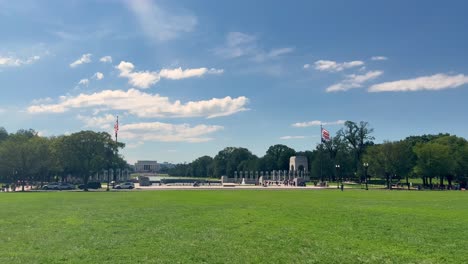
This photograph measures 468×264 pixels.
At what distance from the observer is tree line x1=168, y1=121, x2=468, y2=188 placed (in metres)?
85.9

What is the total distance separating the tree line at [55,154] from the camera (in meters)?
75.9

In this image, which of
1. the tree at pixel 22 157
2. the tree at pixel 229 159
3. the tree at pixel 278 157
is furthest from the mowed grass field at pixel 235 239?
the tree at pixel 229 159

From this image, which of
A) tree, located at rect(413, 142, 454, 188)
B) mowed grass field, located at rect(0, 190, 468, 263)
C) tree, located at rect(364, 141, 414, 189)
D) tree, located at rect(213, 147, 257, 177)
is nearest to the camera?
mowed grass field, located at rect(0, 190, 468, 263)

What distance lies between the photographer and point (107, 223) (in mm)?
21375

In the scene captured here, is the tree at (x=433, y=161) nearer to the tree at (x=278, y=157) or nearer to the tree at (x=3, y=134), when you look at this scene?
the tree at (x=278, y=157)

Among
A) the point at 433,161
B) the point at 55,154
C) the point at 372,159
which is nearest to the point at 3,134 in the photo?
the point at 55,154

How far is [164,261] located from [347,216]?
14.4 metres

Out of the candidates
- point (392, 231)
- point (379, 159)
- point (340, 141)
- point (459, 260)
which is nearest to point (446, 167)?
point (379, 159)

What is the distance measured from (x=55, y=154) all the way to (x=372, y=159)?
63.2 metres

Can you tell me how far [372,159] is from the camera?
91.4 m

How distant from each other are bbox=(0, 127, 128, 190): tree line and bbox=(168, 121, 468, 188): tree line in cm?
4572

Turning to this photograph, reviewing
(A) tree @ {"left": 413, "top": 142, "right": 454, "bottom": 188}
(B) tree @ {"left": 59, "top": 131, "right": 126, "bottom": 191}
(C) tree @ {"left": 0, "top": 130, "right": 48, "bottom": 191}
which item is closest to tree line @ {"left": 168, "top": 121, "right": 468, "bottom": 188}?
(A) tree @ {"left": 413, "top": 142, "right": 454, "bottom": 188}

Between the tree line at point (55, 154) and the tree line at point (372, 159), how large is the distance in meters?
45.7

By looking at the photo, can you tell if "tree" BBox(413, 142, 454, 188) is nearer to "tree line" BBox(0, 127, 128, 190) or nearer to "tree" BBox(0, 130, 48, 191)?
"tree line" BBox(0, 127, 128, 190)
